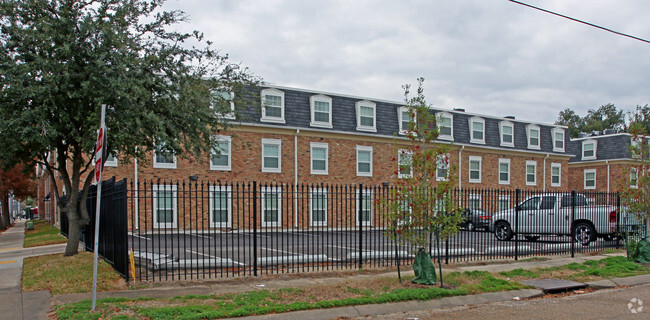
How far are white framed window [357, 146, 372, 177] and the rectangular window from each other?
752cm

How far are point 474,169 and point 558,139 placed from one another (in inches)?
360

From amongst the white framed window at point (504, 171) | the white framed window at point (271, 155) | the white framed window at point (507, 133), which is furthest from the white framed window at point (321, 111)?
the white framed window at point (507, 133)

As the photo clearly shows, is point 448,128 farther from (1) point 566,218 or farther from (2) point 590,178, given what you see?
(2) point 590,178

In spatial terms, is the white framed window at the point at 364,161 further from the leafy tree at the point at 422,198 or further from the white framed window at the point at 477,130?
the leafy tree at the point at 422,198

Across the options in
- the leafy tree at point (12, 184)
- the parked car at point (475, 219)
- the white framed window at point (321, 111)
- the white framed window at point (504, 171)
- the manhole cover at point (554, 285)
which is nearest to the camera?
the manhole cover at point (554, 285)

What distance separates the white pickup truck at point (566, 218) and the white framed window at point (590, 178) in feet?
89.0

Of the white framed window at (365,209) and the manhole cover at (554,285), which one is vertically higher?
the white framed window at (365,209)

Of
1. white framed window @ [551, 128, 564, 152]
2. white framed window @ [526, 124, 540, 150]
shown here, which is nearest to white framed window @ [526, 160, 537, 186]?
white framed window @ [526, 124, 540, 150]

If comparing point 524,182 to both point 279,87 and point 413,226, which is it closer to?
point 279,87


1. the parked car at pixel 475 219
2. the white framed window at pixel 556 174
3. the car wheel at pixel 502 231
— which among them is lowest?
the car wheel at pixel 502 231

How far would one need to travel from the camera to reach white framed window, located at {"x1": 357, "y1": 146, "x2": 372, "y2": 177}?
1081 inches

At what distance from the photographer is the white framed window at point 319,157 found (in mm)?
26141

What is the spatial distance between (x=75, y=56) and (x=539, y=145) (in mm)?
31442

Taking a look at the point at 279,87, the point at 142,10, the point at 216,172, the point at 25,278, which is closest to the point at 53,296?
the point at 25,278
